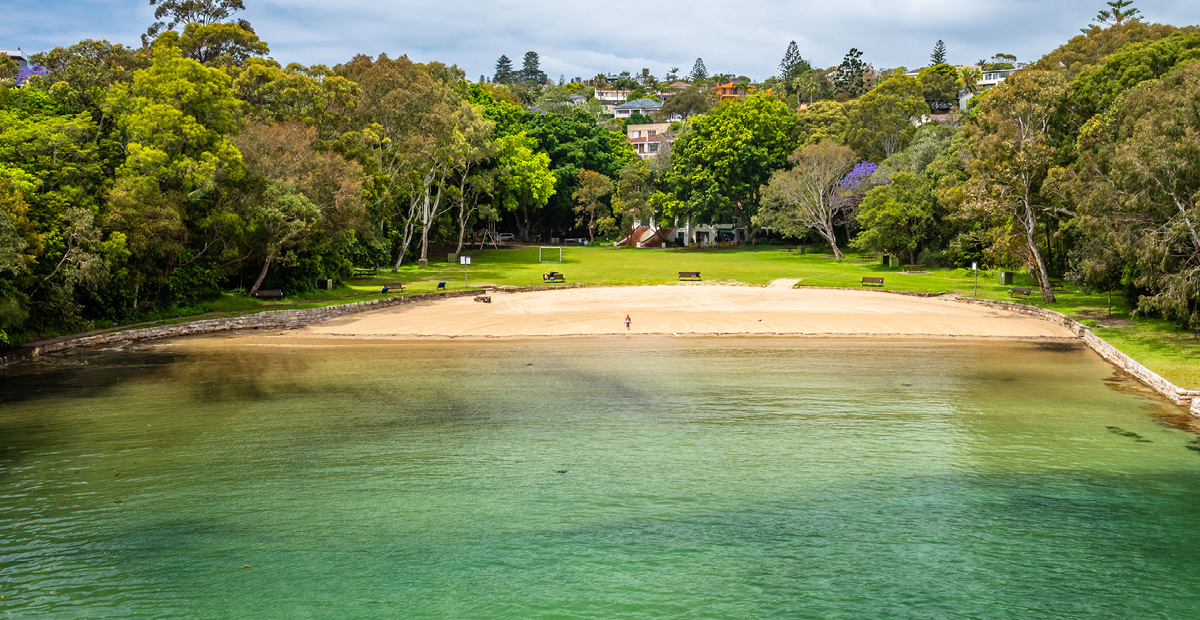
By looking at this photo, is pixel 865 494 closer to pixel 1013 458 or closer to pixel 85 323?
pixel 1013 458

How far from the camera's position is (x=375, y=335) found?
1323 inches

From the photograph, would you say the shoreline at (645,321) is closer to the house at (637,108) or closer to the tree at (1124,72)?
the tree at (1124,72)

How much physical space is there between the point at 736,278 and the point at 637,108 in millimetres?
138223

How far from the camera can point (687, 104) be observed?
16150 cm

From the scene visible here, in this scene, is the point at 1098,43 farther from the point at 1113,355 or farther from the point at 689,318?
the point at 689,318

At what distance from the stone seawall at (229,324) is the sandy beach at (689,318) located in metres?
1.12

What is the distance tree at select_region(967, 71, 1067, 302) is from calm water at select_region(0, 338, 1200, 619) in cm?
1813

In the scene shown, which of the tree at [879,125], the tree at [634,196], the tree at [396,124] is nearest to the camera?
the tree at [396,124]

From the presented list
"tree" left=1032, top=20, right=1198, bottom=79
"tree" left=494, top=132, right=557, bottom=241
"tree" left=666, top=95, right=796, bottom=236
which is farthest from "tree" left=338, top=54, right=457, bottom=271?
"tree" left=1032, top=20, right=1198, bottom=79

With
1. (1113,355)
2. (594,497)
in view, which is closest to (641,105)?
(1113,355)

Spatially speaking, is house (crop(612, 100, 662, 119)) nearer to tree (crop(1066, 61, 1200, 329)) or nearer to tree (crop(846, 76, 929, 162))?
tree (crop(846, 76, 929, 162))

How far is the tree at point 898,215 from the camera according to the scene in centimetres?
6022

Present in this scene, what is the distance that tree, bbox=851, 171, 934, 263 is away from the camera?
2371 inches

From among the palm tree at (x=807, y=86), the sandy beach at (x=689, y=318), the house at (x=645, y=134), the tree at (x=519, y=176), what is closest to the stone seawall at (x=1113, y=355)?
the sandy beach at (x=689, y=318)
